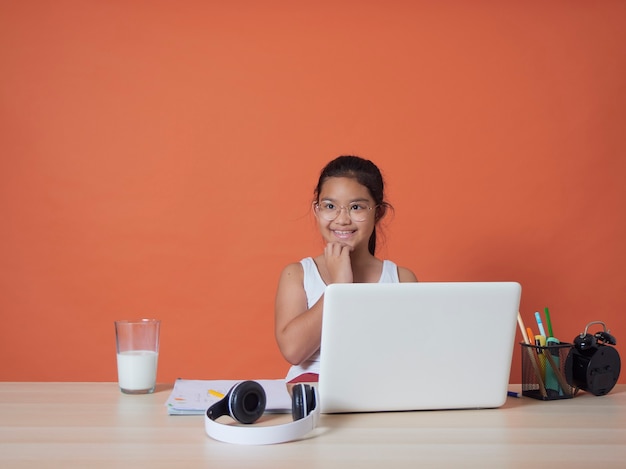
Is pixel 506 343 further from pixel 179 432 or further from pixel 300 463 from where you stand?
pixel 179 432

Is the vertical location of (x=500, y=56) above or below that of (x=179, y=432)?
above

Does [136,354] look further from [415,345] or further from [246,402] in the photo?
[415,345]

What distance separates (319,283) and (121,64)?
1.63 metres

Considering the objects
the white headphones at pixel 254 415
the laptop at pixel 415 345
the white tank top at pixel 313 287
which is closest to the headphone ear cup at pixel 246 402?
the white headphones at pixel 254 415

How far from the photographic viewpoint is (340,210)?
2.08 m

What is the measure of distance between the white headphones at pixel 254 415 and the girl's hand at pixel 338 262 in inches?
29.3

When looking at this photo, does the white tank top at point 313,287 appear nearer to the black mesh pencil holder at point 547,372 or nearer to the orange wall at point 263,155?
the black mesh pencil holder at point 547,372

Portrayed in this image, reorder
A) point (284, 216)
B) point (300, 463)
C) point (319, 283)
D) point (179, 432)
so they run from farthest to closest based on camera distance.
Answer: point (284, 216)
point (319, 283)
point (179, 432)
point (300, 463)

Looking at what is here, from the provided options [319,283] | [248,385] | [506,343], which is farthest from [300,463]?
[319,283]

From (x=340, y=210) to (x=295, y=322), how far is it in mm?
393

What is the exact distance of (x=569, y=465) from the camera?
1.03 m

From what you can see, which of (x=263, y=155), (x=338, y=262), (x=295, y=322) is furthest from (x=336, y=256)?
(x=263, y=155)

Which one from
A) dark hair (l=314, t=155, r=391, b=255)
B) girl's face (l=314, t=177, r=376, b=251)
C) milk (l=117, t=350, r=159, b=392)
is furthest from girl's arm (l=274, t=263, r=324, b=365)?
milk (l=117, t=350, r=159, b=392)

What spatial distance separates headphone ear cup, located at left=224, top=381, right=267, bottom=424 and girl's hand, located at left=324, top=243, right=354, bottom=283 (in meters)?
0.74
